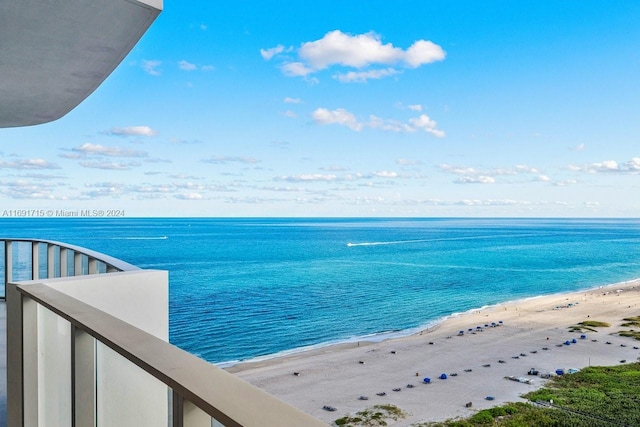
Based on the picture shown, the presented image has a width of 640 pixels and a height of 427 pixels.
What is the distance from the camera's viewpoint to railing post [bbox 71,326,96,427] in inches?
56.7

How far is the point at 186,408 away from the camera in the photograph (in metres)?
0.76

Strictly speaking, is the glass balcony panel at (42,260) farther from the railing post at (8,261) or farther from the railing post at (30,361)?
the railing post at (30,361)

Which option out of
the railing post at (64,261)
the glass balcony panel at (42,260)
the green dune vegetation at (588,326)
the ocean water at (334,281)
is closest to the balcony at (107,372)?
the railing post at (64,261)

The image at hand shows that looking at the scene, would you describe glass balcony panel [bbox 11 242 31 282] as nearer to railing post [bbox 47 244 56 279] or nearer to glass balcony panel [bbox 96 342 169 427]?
railing post [bbox 47 244 56 279]

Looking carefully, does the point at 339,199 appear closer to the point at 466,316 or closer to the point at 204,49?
the point at 204,49

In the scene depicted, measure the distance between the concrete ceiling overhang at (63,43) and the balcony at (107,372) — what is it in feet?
5.40

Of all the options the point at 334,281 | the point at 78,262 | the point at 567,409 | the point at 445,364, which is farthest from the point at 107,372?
the point at 334,281

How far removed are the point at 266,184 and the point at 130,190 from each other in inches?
916

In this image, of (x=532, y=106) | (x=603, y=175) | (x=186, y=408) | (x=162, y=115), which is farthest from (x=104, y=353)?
(x=603, y=175)

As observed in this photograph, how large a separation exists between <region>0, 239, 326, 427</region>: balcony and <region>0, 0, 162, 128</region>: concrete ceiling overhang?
1.65 metres

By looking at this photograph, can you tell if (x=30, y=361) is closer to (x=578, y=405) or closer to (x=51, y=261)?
(x=51, y=261)

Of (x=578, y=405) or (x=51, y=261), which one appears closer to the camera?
(x=51, y=261)

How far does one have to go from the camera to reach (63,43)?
360 centimetres

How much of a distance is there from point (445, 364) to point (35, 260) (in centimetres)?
1956
